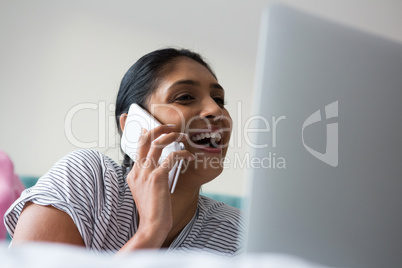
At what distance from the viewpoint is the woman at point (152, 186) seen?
1.09 m

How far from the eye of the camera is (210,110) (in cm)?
128

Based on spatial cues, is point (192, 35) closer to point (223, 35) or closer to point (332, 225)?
point (223, 35)

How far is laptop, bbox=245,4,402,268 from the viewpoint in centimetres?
63

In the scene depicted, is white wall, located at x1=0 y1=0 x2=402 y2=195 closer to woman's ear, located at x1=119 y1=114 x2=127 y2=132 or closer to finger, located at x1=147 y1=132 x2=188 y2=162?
woman's ear, located at x1=119 y1=114 x2=127 y2=132

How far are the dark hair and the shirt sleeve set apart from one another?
25 centimetres

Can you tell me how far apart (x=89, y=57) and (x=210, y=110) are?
5.00 ft

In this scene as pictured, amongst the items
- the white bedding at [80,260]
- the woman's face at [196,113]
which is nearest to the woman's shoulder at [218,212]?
the woman's face at [196,113]

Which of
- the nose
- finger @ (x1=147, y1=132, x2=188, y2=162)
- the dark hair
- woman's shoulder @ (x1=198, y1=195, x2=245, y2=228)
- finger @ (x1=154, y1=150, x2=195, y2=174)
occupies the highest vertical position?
the dark hair

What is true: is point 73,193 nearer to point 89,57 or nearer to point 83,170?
point 83,170

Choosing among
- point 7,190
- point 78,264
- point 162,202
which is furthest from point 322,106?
point 7,190

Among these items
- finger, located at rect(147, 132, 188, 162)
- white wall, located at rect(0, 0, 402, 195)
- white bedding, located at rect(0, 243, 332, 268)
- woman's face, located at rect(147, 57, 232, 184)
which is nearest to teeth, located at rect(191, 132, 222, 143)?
woman's face, located at rect(147, 57, 232, 184)

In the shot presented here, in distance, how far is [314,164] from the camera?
669mm

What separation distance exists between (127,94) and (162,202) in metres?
0.47

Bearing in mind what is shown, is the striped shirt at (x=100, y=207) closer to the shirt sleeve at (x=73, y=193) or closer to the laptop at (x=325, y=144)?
the shirt sleeve at (x=73, y=193)
